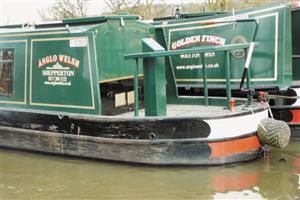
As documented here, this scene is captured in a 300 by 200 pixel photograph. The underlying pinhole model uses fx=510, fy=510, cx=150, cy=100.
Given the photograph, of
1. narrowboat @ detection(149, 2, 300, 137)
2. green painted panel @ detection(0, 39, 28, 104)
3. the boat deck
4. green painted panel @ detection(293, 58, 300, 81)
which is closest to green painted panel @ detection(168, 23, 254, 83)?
narrowboat @ detection(149, 2, 300, 137)

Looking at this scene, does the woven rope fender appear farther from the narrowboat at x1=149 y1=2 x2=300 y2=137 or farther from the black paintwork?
the narrowboat at x1=149 y1=2 x2=300 y2=137

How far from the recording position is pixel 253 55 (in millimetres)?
7102

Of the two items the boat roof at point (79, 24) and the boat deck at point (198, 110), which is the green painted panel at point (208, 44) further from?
the boat roof at point (79, 24)

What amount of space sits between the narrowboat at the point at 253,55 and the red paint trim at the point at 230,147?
3.26ft

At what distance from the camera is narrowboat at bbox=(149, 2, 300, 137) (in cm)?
700

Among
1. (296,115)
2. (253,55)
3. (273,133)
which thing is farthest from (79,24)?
(296,115)

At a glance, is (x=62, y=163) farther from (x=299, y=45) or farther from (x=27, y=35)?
(x=299, y=45)

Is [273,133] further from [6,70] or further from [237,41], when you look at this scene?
[6,70]

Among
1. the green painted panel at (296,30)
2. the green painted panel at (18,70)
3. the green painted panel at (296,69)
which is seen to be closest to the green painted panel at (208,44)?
the green painted panel at (296,30)

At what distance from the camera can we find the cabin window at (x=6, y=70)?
7.56 metres

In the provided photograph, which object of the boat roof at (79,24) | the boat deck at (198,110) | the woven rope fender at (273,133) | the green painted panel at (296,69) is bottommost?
the woven rope fender at (273,133)

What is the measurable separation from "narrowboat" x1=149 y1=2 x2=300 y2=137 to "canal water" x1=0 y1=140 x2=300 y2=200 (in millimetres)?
962

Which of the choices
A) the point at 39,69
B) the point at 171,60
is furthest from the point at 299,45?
the point at 39,69

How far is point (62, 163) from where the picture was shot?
260 inches
